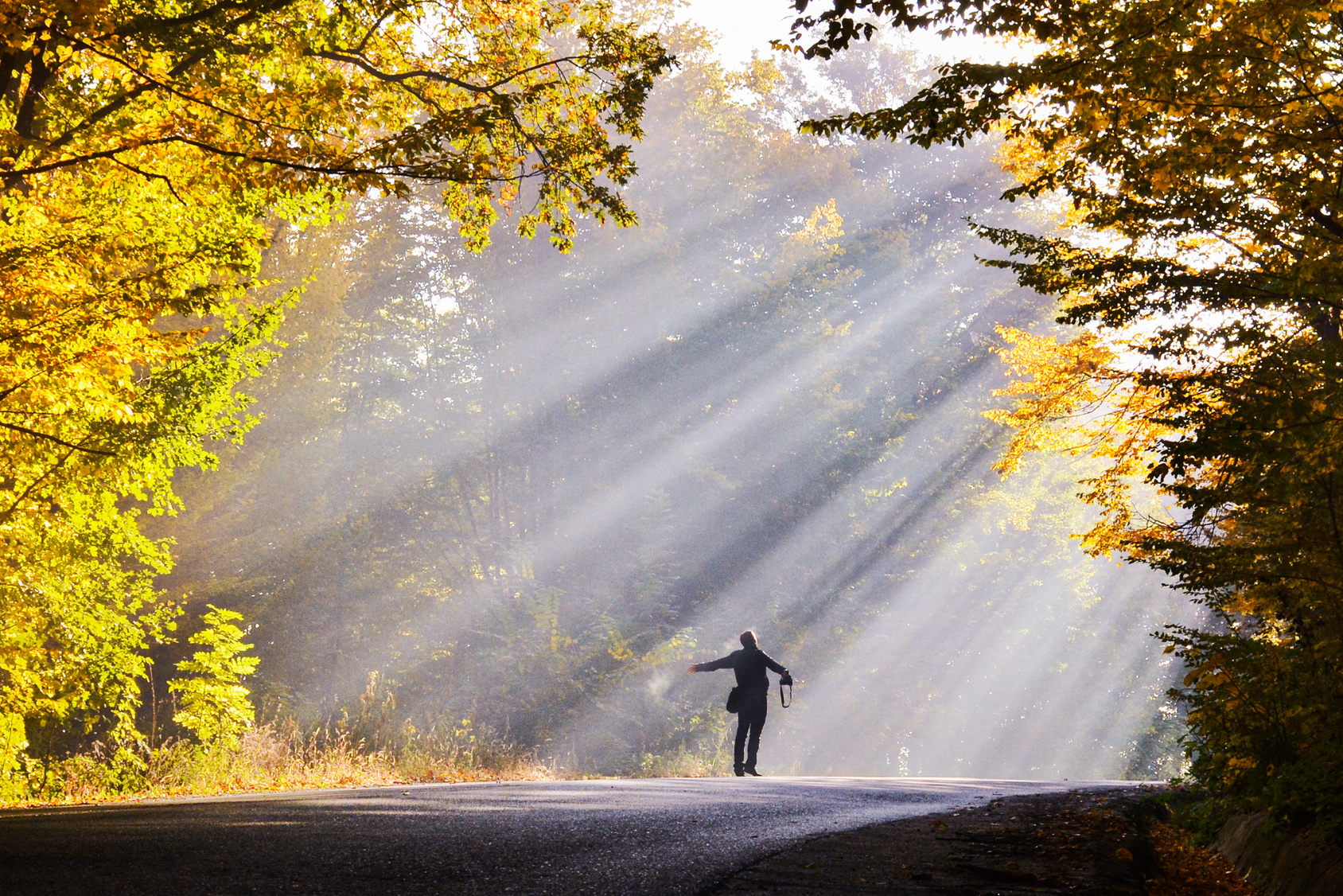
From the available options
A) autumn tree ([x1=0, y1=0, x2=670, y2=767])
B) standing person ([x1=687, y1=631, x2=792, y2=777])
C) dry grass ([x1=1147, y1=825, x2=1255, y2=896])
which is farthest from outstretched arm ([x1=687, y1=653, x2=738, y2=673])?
autumn tree ([x1=0, y1=0, x2=670, y2=767])

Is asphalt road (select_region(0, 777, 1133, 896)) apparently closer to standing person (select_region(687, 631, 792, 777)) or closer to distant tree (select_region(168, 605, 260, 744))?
distant tree (select_region(168, 605, 260, 744))

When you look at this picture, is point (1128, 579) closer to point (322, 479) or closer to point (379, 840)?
point (322, 479)

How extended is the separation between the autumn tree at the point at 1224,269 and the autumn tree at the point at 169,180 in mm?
3593

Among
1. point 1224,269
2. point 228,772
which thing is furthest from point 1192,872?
point 228,772

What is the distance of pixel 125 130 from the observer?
31.6 ft

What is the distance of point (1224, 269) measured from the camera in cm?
881

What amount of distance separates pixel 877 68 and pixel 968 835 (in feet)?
137

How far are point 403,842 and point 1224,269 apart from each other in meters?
7.58

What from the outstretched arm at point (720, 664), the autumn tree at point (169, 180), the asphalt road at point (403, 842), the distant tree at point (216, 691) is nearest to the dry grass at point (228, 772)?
the distant tree at point (216, 691)

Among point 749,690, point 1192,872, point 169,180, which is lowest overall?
point 1192,872

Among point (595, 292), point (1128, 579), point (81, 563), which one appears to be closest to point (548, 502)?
point (595, 292)

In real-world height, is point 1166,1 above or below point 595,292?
below

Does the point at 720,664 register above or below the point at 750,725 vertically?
above

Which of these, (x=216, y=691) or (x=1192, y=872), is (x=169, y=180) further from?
(x=1192, y=872)
